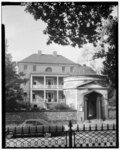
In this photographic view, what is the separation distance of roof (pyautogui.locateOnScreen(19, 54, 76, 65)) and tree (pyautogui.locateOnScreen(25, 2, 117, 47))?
0.71 meters

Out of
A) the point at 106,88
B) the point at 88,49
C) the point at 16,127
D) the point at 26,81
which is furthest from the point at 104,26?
the point at 16,127

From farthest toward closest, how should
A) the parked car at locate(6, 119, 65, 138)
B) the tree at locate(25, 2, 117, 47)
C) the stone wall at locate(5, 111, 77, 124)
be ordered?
the stone wall at locate(5, 111, 77, 124) < the tree at locate(25, 2, 117, 47) < the parked car at locate(6, 119, 65, 138)

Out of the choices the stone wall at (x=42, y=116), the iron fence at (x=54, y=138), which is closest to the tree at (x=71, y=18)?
the stone wall at (x=42, y=116)

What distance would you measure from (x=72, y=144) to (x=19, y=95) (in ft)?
7.34

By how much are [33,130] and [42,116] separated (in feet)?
2.73

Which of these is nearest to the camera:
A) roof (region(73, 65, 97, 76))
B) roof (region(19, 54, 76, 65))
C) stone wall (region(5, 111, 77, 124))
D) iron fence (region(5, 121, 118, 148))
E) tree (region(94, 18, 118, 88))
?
iron fence (region(5, 121, 118, 148))

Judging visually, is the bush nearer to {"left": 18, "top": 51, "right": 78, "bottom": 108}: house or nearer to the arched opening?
{"left": 18, "top": 51, "right": 78, "bottom": 108}: house

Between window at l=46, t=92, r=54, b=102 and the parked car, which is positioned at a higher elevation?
window at l=46, t=92, r=54, b=102

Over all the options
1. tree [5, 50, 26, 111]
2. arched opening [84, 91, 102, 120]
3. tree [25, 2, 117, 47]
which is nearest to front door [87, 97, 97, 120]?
arched opening [84, 91, 102, 120]

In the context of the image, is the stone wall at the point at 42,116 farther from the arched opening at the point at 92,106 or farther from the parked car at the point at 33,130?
the arched opening at the point at 92,106

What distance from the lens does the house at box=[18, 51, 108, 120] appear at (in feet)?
24.7

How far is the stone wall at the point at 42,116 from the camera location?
6.84m

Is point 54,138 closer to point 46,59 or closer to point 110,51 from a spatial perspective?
point 46,59

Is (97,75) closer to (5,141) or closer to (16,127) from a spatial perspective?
(16,127)
